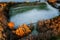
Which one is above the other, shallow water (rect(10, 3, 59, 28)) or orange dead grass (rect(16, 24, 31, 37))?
shallow water (rect(10, 3, 59, 28))

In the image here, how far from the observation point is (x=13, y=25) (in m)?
1.54

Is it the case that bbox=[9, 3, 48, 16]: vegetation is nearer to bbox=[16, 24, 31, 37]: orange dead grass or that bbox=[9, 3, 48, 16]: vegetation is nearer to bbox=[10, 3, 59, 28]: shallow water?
bbox=[10, 3, 59, 28]: shallow water

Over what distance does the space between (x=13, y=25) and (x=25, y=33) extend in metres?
0.16

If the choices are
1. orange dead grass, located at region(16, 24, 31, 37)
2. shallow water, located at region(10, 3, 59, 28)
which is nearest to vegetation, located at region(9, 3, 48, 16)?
shallow water, located at region(10, 3, 59, 28)

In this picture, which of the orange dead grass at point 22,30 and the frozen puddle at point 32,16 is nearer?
the orange dead grass at point 22,30

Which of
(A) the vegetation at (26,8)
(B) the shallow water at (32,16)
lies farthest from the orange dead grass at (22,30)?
(A) the vegetation at (26,8)

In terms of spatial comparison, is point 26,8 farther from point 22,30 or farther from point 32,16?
point 22,30

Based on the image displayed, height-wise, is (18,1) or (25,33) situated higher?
(18,1)

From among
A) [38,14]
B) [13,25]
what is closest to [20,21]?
[13,25]

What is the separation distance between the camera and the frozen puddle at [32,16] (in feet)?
5.22

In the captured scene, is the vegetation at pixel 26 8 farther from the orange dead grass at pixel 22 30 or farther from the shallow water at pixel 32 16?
the orange dead grass at pixel 22 30

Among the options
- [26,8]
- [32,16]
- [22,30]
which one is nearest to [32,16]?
[32,16]

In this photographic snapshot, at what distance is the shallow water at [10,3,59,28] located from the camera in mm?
1592

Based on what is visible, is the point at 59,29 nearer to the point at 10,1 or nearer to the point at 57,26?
the point at 57,26
